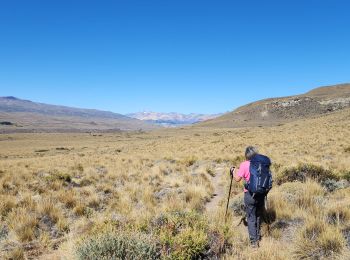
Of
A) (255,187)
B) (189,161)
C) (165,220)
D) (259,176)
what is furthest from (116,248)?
(189,161)

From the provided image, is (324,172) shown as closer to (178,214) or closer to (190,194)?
(190,194)

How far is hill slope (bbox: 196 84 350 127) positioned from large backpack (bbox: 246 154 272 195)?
93507mm

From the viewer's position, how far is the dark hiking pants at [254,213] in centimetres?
682

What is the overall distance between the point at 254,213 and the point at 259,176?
826 mm

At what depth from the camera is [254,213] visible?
7.06m

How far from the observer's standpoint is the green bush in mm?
5191

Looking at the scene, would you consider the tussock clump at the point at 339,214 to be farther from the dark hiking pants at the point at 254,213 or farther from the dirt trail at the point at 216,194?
the dirt trail at the point at 216,194

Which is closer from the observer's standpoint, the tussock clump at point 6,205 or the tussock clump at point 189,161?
the tussock clump at point 6,205

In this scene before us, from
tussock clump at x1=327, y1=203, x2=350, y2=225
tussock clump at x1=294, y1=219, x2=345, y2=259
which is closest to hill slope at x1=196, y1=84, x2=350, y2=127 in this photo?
tussock clump at x1=327, y1=203, x2=350, y2=225

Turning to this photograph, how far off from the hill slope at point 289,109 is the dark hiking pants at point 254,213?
9328 centimetres

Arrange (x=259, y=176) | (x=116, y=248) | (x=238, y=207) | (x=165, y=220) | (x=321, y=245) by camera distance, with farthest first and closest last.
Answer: (x=238, y=207)
(x=165, y=220)
(x=259, y=176)
(x=321, y=245)
(x=116, y=248)

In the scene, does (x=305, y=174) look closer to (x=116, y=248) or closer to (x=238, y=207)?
(x=238, y=207)

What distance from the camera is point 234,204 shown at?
30.4 feet

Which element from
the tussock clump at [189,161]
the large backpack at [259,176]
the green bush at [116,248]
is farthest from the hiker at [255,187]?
the tussock clump at [189,161]
